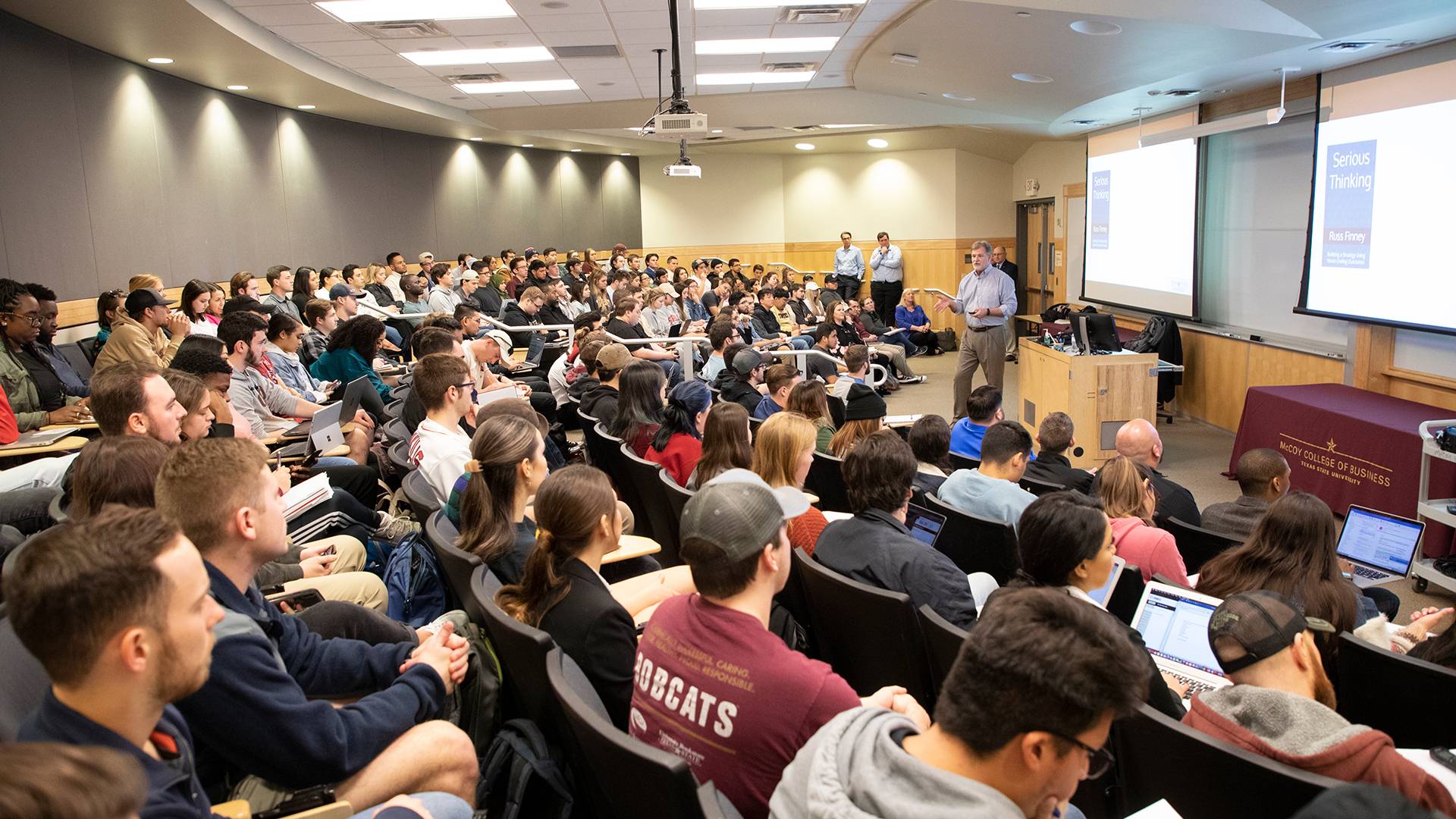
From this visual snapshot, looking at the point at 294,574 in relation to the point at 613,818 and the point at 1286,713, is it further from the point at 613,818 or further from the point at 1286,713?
the point at 1286,713

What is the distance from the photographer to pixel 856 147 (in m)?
16.9

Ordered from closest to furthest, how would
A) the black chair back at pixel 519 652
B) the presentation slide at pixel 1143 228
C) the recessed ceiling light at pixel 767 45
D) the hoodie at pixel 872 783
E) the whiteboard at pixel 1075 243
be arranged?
the hoodie at pixel 872 783 < the black chair back at pixel 519 652 < the recessed ceiling light at pixel 767 45 < the presentation slide at pixel 1143 228 < the whiteboard at pixel 1075 243

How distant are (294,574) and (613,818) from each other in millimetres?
1662

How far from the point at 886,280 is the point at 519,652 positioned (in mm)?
14795

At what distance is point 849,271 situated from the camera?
650 inches

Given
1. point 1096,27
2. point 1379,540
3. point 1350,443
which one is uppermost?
point 1096,27

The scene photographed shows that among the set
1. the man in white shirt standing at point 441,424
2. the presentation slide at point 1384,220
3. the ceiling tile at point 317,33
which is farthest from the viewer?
the ceiling tile at point 317,33

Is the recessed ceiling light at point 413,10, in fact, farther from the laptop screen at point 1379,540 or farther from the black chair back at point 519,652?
the laptop screen at point 1379,540

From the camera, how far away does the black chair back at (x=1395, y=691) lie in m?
2.07

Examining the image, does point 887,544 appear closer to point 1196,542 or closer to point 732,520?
point 732,520

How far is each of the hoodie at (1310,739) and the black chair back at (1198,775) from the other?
0.18 feet

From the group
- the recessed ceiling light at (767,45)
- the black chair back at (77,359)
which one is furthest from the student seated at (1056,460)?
the black chair back at (77,359)

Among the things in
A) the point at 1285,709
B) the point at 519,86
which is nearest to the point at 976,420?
the point at 1285,709

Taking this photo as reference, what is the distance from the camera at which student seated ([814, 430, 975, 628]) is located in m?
2.61
